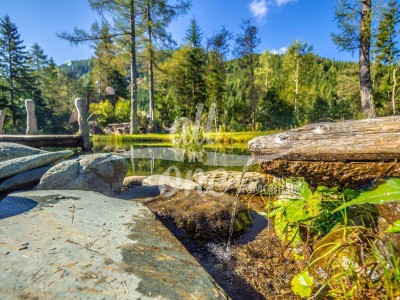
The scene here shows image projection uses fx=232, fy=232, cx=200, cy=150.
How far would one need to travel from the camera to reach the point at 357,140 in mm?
1629

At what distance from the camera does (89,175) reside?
11.0 feet

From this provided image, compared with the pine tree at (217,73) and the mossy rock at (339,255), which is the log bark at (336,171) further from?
the pine tree at (217,73)

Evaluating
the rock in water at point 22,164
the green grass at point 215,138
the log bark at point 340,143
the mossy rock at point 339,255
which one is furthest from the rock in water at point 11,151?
the green grass at point 215,138

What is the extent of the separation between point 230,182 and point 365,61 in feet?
27.3

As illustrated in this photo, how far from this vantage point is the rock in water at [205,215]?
2.32 m

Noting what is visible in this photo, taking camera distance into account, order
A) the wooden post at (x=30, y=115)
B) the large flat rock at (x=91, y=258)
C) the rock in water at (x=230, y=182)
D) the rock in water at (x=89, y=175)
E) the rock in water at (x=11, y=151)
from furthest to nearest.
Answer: the wooden post at (x=30, y=115), the rock in water at (x=11, y=151), the rock in water at (x=230, y=182), the rock in water at (x=89, y=175), the large flat rock at (x=91, y=258)

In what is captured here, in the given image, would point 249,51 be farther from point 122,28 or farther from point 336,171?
point 336,171

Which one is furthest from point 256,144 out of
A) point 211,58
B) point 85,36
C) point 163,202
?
point 211,58

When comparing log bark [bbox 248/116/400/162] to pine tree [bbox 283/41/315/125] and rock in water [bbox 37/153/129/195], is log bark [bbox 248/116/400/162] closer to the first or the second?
rock in water [bbox 37/153/129/195]

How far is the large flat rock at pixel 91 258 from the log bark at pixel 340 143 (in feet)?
3.69

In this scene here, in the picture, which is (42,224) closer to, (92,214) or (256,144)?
(92,214)

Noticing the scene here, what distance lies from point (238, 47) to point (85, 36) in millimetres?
13239

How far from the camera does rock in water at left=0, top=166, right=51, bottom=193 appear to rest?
325 centimetres

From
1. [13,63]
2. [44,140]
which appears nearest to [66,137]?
[44,140]
